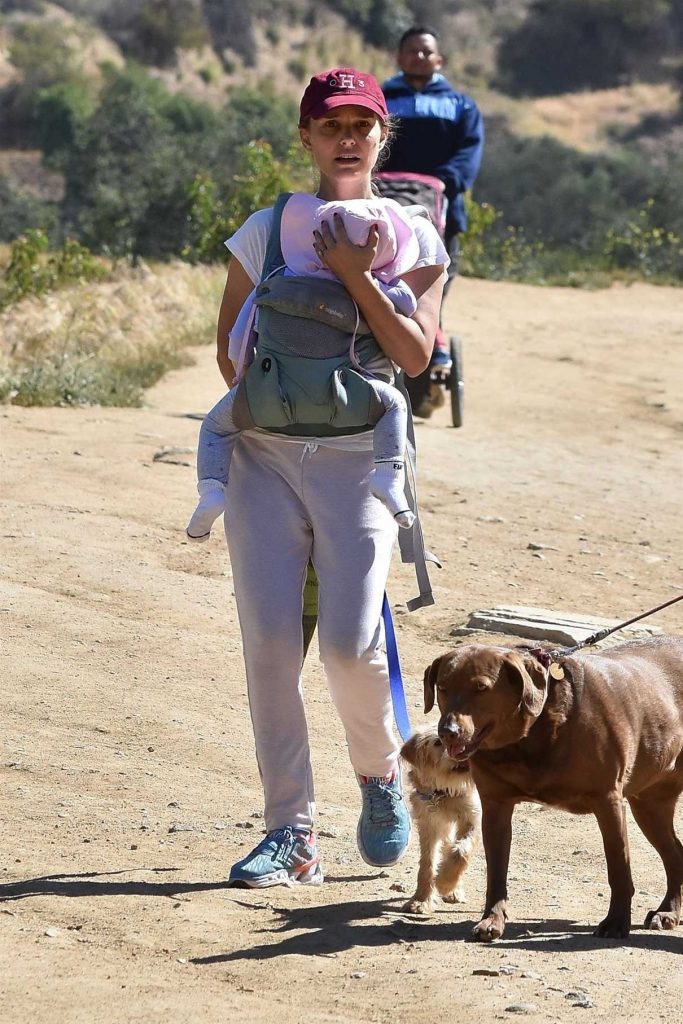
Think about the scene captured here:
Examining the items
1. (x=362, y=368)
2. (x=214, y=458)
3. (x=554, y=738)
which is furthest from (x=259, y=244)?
(x=554, y=738)

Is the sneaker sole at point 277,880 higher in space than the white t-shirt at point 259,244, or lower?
lower

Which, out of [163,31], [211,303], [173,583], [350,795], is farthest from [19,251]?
[163,31]

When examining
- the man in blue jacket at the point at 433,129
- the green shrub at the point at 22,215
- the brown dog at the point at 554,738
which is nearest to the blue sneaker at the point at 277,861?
the brown dog at the point at 554,738

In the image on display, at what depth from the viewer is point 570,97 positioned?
179ft

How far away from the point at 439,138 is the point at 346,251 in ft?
18.0

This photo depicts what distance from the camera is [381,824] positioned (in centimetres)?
396

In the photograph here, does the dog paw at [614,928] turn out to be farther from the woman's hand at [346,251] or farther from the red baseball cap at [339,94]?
the red baseball cap at [339,94]

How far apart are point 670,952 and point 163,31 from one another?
53.1 m

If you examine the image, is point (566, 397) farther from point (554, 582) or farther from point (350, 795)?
point (350, 795)

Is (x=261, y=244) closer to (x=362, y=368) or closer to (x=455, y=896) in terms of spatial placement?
(x=362, y=368)

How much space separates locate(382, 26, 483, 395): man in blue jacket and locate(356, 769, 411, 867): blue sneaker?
5.36 metres

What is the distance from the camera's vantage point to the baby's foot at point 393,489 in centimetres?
366

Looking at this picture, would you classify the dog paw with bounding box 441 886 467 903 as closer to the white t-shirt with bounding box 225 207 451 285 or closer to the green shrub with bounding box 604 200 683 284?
the white t-shirt with bounding box 225 207 451 285

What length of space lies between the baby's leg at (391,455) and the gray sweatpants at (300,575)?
100 mm
